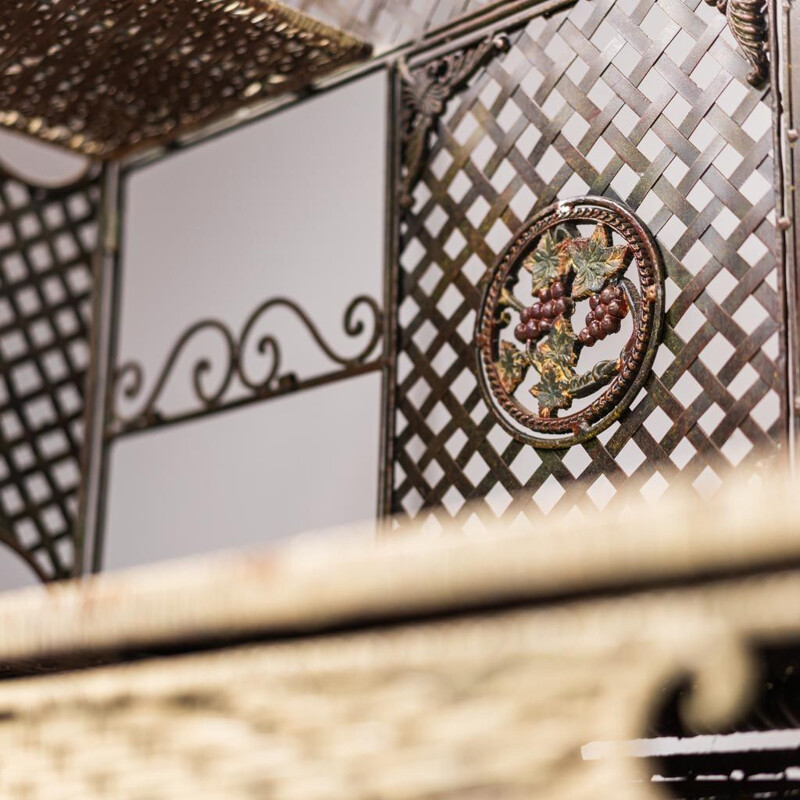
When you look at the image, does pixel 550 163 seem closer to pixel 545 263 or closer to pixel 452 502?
pixel 545 263

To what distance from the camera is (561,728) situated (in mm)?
684

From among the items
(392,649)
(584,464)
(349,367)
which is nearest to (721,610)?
(392,649)

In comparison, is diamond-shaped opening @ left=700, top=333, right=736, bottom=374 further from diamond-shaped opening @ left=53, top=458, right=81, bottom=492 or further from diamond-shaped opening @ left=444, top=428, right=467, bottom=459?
diamond-shaped opening @ left=53, top=458, right=81, bottom=492

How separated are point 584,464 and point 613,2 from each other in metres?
0.62

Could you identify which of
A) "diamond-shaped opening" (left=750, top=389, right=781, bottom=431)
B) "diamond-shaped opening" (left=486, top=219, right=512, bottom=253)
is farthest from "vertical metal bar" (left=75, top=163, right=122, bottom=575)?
"diamond-shaped opening" (left=750, top=389, right=781, bottom=431)

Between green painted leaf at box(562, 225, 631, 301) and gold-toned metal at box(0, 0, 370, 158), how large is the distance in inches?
25.1

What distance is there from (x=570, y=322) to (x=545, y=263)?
94 millimetres

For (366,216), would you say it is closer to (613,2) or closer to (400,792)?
(613,2)

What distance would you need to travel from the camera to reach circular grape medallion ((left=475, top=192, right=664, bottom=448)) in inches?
63.1

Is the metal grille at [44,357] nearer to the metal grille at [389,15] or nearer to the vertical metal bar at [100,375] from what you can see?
the vertical metal bar at [100,375]

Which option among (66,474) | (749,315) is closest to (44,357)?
(66,474)

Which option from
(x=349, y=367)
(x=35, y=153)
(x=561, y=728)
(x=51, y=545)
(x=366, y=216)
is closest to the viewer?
(x=561, y=728)

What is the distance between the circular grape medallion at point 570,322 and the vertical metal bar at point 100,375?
102 cm

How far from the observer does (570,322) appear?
1.69m
